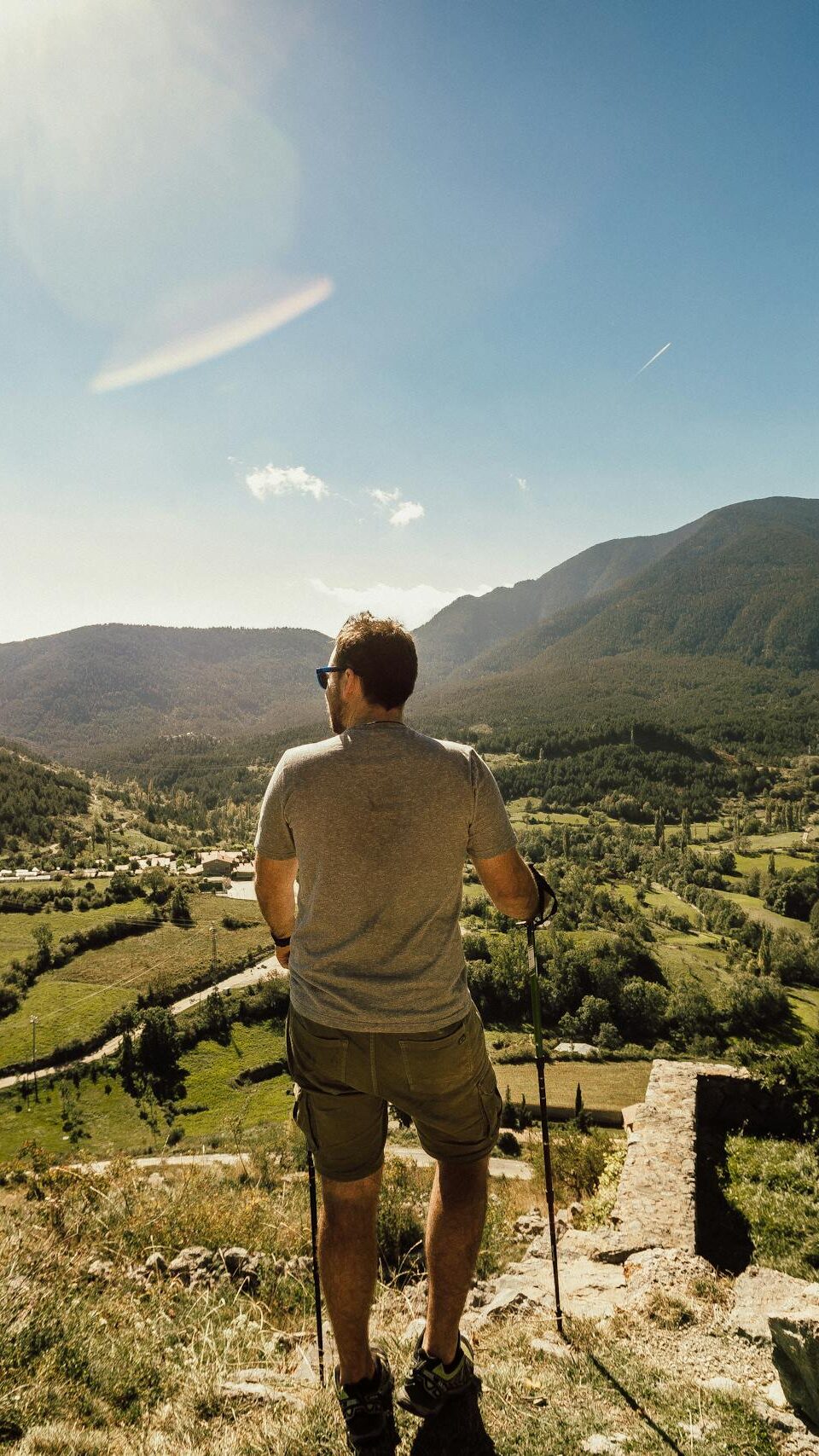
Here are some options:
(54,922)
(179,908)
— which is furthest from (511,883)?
(54,922)

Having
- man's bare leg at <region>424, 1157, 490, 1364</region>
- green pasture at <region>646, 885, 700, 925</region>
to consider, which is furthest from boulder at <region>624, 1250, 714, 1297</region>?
green pasture at <region>646, 885, 700, 925</region>

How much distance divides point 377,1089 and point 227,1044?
71950 millimetres

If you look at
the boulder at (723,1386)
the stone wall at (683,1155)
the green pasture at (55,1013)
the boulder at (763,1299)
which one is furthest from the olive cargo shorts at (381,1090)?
the green pasture at (55,1013)

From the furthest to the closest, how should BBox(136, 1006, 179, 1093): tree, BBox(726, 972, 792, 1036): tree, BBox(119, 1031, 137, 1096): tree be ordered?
BBox(726, 972, 792, 1036): tree → BBox(136, 1006, 179, 1093): tree → BBox(119, 1031, 137, 1096): tree

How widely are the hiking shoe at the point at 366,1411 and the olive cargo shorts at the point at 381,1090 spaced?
0.78 meters

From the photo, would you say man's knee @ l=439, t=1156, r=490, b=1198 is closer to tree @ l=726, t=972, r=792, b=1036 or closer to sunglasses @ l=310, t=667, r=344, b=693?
sunglasses @ l=310, t=667, r=344, b=693

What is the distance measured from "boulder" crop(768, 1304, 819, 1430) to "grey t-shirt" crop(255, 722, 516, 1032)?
187 cm

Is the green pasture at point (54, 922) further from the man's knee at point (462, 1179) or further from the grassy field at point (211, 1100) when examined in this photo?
the man's knee at point (462, 1179)

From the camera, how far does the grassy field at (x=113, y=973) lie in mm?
65438

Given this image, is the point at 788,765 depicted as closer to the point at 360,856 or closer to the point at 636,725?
the point at 636,725

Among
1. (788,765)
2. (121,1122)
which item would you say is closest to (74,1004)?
(121,1122)

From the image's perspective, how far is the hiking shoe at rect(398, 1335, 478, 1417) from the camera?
7.86ft

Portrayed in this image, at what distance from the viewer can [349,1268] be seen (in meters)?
2.40

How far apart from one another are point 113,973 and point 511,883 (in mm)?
91354
